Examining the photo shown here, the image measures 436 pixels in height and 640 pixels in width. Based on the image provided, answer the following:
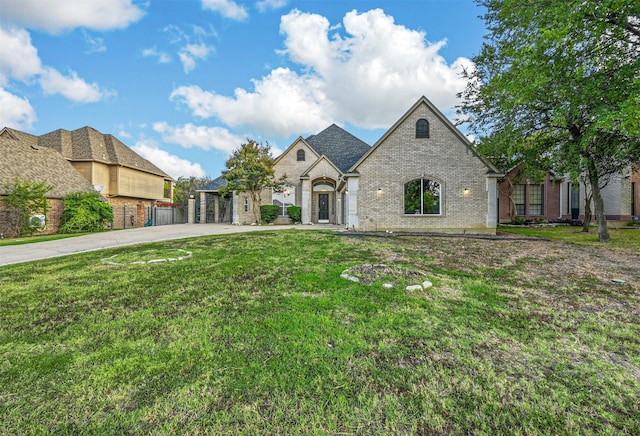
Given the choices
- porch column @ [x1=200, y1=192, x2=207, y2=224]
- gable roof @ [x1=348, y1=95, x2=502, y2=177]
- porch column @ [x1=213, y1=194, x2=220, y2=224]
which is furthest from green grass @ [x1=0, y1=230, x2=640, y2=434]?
porch column @ [x1=213, y1=194, x2=220, y2=224]

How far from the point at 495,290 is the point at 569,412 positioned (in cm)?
294

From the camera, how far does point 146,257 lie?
7.12m

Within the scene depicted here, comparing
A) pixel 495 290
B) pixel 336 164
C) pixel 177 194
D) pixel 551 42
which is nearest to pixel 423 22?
pixel 551 42

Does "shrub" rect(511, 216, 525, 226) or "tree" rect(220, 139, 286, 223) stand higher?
"tree" rect(220, 139, 286, 223)

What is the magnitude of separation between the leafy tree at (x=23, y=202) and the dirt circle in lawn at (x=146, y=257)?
37.8ft

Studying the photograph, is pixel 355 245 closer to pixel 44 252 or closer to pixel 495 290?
pixel 495 290

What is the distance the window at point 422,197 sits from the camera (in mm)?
13523

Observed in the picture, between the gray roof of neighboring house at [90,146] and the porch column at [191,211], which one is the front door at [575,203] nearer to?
the porch column at [191,211]

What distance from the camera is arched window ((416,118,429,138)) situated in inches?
521

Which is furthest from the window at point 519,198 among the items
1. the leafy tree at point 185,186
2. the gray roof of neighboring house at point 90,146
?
the leafy tree at point 185,186

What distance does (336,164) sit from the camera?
73.1 ft

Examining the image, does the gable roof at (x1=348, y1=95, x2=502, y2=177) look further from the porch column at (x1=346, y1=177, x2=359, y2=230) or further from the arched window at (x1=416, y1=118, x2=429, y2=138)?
the porch column at (x1=346, y1=177, x2=359, y2=230)

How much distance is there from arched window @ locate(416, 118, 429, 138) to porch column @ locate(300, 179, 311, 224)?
9.34 m

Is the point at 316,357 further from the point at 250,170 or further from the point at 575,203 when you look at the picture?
the point at 575,203
